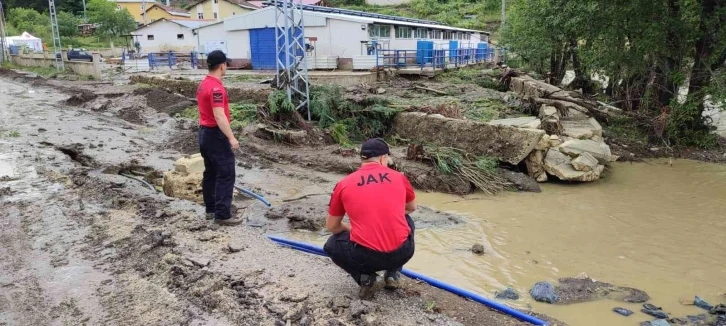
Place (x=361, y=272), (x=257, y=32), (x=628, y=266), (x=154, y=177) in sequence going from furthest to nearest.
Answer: (x=257, y=32), (x=154, y=177), (x=628, y=266), (x=361, y=272)

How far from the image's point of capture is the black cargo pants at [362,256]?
12.6 ft

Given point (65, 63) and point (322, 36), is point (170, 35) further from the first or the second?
point (322, 36)

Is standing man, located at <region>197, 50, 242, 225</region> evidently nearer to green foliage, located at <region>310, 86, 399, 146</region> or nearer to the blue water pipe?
the blue water pipe

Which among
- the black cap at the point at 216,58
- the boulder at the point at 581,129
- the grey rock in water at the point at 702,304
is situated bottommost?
the grey rock in water at the point at 702,304

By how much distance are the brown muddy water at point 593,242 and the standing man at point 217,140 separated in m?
1.28

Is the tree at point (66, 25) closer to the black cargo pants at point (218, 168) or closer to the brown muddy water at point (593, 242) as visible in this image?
the brown muddy water at point (593, 242)

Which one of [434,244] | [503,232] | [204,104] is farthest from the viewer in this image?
[503,232]

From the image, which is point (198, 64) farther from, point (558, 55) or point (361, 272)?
point (361, 272)

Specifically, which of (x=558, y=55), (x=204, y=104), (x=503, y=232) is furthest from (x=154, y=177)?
(x=558, y=55)

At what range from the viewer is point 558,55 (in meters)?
24.1

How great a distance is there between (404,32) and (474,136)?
69.5 ft

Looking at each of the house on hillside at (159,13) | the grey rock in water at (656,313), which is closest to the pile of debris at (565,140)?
the grey rock in water at (656,313)

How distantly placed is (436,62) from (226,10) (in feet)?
141

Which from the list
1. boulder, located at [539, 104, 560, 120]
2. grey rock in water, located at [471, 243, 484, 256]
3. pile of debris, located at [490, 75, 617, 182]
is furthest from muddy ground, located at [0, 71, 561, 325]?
boulder, located at [539, 104, 560, 120]
